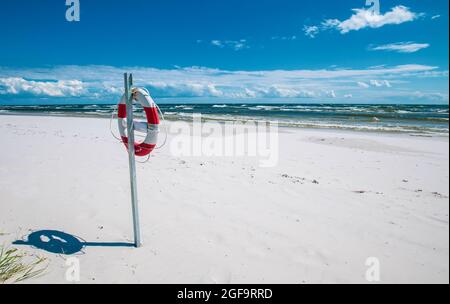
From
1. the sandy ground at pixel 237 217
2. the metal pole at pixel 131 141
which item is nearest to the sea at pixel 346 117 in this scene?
the metal pole at pixel 131 141

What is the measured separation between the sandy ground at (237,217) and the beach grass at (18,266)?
0.11 metres

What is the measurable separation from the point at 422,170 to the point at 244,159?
4.14 meters

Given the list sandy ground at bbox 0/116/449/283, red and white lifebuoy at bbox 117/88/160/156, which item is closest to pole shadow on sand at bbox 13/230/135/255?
sandy ground at bbox 0/116/449/283

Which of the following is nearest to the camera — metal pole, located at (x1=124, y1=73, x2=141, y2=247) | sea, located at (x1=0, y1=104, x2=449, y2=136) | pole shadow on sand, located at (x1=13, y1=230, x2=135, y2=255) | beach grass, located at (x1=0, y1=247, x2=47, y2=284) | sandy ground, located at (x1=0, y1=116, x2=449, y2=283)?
beach grass, located at (x1=0, y1=247, x2=47, y2=284)

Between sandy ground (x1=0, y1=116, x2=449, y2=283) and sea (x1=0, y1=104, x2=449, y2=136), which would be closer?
sandy ground (x1=0, y1=116, x2=449, y2=283)

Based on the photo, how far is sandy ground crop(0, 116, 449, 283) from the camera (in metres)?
2.93

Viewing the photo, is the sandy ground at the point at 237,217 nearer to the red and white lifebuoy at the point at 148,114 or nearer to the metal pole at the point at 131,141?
the metal pole at the point at 131,141

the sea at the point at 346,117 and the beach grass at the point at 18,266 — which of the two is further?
the sea at the point at 346,117

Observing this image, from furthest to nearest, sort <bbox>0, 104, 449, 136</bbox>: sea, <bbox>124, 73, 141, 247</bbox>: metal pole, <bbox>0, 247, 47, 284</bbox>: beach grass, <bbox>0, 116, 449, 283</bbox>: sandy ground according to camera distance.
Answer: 1. <bbox>0, 104, 449, 136</bbox>: sea
2. <bbox>124, 73, 141, 247</bbox>: metal pole
3. <bbox>0, 116, 449, 283</bbox>: sandy ground
4. <bbox>0, 247, 47, 284</bbox>: beach grass

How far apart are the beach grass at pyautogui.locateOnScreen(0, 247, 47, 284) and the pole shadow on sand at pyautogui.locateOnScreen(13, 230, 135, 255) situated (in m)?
0.20

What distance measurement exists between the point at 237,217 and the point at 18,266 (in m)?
2.61

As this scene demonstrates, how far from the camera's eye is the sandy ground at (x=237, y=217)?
2.93 meters

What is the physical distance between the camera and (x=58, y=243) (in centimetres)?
342

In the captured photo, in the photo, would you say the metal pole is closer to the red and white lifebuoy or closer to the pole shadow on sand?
the red and white lifebuoy
